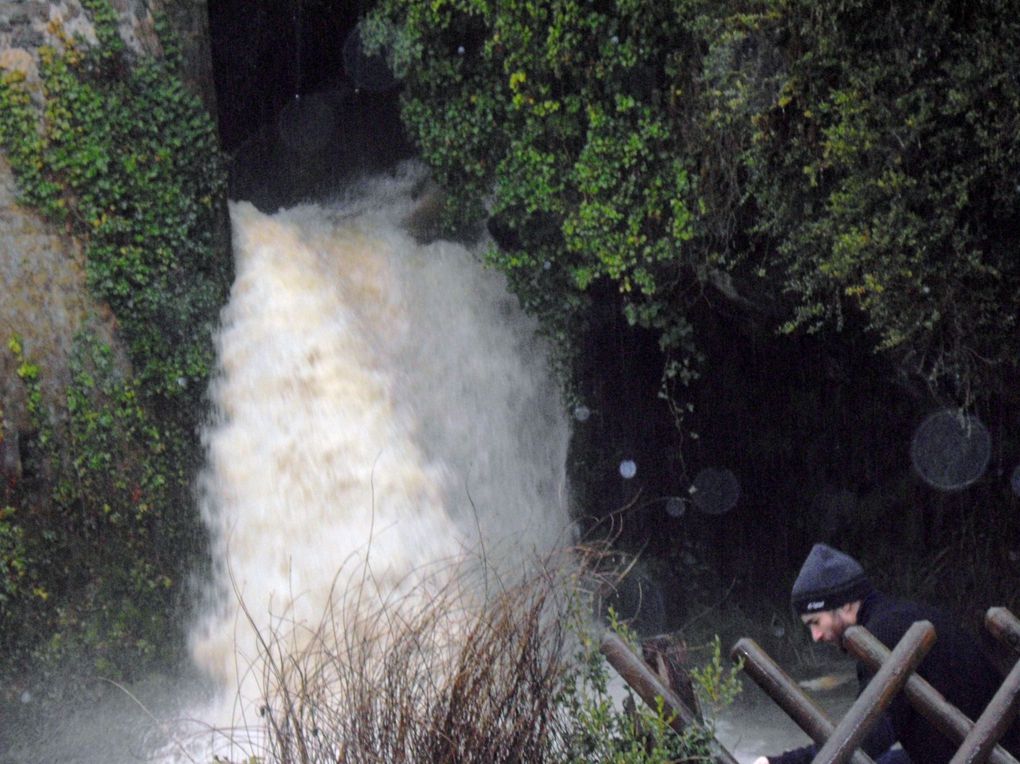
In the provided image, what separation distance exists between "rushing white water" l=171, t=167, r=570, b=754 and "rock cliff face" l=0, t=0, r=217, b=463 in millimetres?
1183

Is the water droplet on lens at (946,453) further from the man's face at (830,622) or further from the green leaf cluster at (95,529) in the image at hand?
the green leaf cluster at (95,529)

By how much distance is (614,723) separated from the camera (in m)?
3.77

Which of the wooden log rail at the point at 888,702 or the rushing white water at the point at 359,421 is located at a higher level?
the rushing white water at the point at 359,421

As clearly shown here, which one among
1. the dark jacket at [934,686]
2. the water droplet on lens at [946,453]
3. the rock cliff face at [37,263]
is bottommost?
the water droplet on lens at [946,453]

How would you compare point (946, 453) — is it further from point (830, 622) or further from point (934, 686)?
point (934, 686)

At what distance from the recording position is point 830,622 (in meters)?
4.05

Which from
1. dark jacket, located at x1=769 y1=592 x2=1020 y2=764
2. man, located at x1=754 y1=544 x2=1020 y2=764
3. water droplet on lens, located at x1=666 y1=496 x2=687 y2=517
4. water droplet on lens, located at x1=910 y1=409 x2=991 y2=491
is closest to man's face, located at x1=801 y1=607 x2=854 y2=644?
man, located at x1=754 y1=544 x2=1020 y2=764

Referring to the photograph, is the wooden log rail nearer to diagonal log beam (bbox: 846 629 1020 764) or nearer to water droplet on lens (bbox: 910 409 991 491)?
diagonal log beam (bbox: 846 629 1020 764)

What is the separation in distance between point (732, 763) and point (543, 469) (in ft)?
21.4

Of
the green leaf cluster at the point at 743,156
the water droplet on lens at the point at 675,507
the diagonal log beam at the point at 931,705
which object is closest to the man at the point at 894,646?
the diagonal log beam at the point at 931,705

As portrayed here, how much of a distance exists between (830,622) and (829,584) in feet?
0.47

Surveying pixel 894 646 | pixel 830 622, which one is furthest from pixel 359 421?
pixel 894 646

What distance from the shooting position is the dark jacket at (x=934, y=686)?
12.0 feet

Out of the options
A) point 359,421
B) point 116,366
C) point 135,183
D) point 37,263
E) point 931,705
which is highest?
point 135,183
